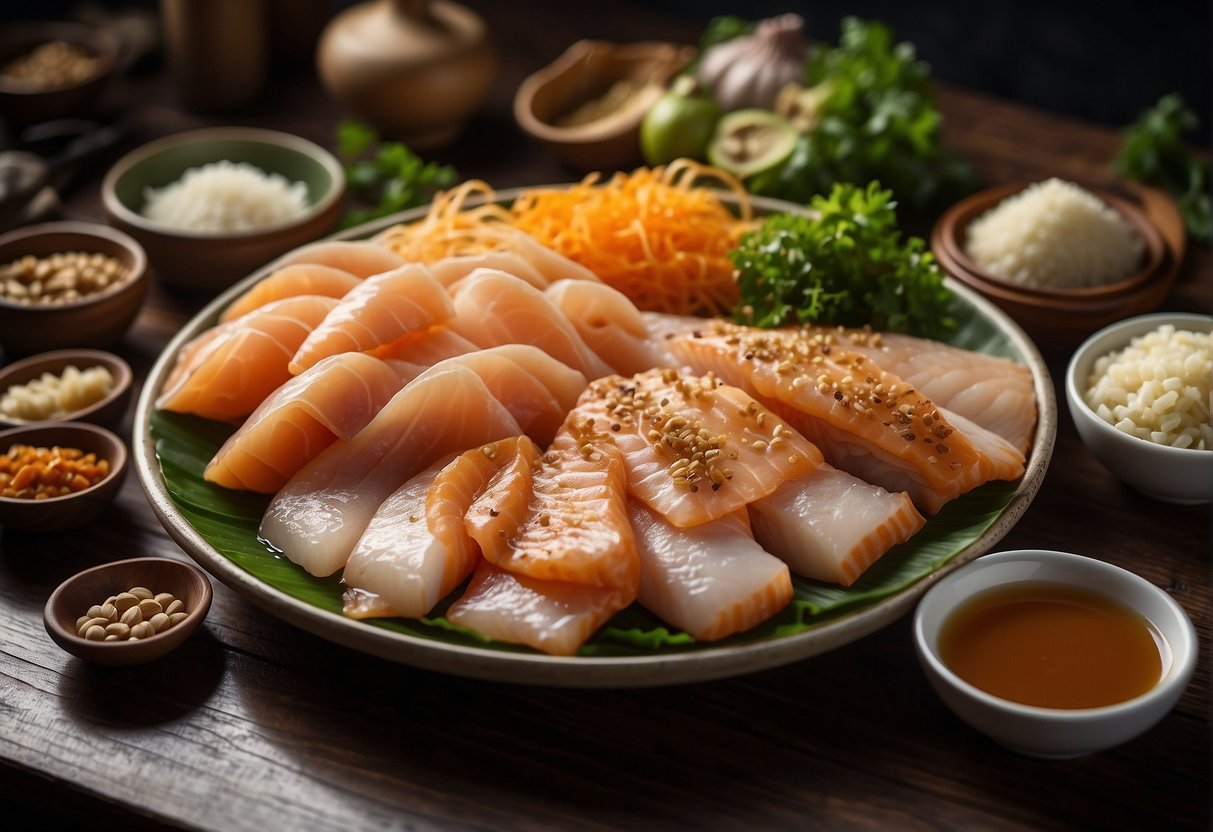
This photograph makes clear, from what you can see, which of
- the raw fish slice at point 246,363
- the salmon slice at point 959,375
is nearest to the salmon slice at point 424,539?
the raw fish slice at point 246,363

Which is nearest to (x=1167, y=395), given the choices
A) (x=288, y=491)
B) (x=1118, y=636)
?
(x=1118, y=636)

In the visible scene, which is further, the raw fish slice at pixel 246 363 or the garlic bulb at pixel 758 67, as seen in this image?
the garlic bulb at pixel 758 67

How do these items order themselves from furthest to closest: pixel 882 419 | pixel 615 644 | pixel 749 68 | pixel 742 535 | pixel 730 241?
pixel 749 68 < pixel 730 241 < pixel 882 419 < pixel 742 535 < pixel 615 644

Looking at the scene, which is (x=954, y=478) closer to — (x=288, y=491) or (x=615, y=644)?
(x=615, y=644)

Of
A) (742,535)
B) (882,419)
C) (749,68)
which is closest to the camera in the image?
(742,535)

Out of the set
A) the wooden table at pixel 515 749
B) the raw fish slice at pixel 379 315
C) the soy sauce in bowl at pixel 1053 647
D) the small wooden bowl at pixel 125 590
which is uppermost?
the raw fish slice at pixel 379 315

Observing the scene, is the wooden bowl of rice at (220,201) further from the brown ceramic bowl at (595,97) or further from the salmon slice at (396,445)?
the salmon slice at (396,445)

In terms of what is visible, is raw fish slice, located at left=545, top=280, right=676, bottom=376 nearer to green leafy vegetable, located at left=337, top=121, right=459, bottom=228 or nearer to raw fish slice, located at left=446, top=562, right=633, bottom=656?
raw fish slice, located at left=446, top=562, right=633, bottom=656

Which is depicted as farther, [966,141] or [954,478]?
[966,141]
